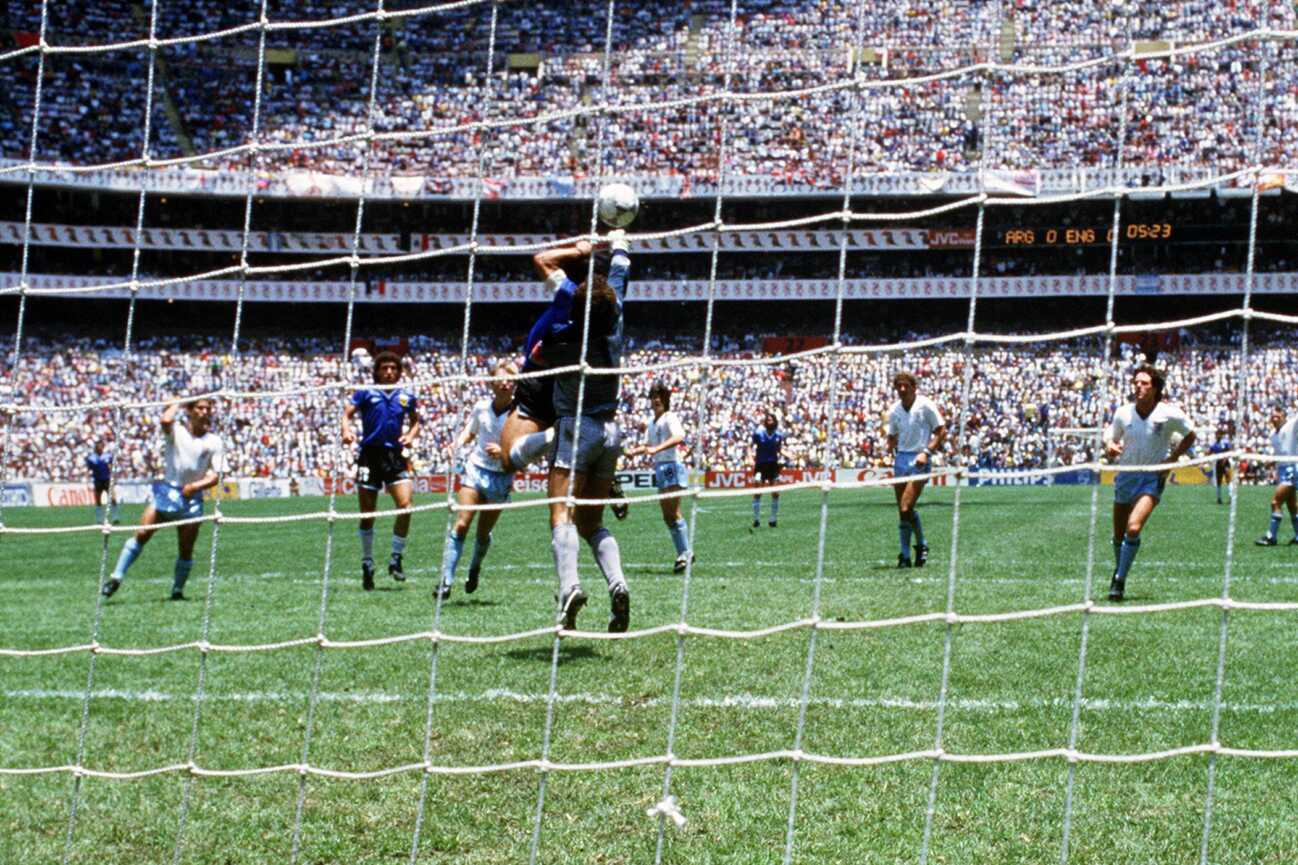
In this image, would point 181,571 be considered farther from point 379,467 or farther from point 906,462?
point 906,462

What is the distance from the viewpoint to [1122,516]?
33.5 feet

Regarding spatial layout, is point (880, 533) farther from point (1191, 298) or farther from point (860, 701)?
point (1191, 298)

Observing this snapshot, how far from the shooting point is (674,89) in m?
39.2

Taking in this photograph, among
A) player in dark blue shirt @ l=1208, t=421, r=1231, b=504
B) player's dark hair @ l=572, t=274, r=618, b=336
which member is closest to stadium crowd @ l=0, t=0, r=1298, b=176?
player in dark blue shirt @ l=1208, t=421, r=1231, b=504

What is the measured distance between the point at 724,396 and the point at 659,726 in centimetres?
1942

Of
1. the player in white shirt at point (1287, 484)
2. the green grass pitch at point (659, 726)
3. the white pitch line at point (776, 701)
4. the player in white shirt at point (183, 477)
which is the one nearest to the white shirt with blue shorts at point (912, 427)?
the green grass pitch at point (659, 726)

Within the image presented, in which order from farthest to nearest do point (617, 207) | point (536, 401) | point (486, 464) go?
1. point (486, 464)
2. point (536, 401)
3. point (617, 207)

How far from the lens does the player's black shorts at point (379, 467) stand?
11.3 metres

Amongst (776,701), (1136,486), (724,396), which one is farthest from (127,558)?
(724,396)

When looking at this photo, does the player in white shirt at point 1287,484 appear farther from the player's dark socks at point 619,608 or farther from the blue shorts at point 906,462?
the player's dark socks at point 619,608

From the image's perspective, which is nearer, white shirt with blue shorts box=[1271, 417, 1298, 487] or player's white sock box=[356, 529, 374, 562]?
player's white sock box=[356, 529, 374, 562]

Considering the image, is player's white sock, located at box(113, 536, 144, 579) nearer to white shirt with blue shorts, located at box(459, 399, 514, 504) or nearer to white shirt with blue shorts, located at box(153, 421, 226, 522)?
white shirt with blue shorts, located at box(153, 421, 226, 522)

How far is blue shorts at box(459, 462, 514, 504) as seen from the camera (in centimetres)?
1060

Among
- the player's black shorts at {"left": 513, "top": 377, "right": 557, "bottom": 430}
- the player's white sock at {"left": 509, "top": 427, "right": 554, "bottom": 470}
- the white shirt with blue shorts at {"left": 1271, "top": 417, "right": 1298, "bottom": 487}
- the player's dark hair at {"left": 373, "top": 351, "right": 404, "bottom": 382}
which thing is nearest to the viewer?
the player's white sock at {"left": 509, "top": 427, "right": 554, "bottom": 470}
